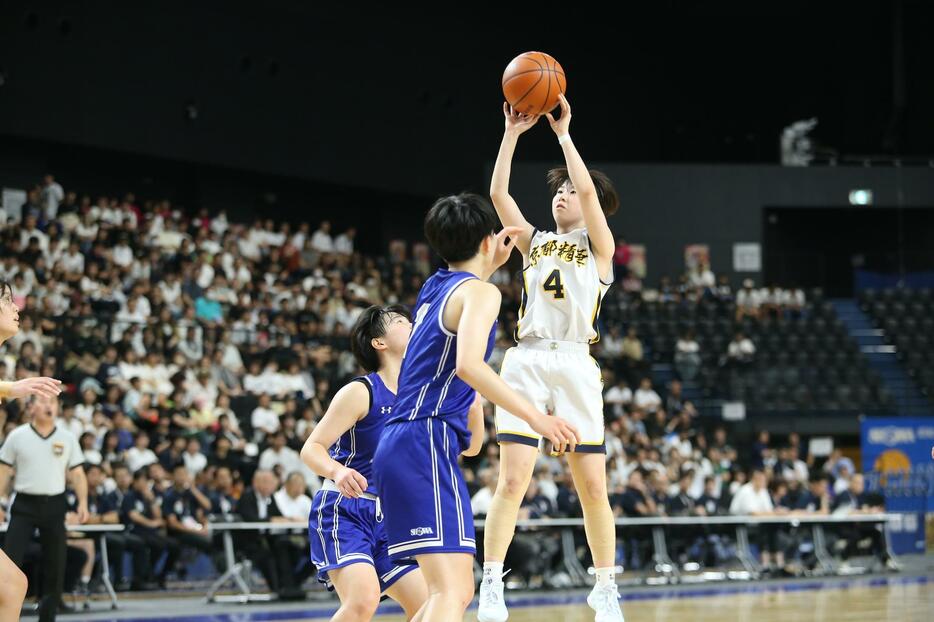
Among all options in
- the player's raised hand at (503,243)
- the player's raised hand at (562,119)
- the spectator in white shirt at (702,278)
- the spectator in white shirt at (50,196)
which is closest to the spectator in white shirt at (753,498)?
the spectator in white shirt at (702,278)

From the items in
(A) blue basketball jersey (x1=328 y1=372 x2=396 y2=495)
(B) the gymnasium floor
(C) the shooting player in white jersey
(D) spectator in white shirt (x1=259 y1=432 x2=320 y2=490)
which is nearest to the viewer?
(A) blue basketball jersey (x1=328 y1=372 x2=396 y2=495)

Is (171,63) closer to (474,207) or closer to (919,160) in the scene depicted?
(919,160)

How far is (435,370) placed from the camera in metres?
4.56

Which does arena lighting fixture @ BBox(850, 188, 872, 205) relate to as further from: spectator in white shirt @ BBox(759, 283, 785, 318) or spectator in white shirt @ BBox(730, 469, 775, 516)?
spectator in white shirt @ BBox(730, 469, 775, 516)

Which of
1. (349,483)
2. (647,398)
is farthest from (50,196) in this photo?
(349,483)

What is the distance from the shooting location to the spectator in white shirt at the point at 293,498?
12.5 meters

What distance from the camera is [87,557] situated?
11648 millimetres

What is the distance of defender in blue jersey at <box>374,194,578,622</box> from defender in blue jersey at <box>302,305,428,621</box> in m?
0.83

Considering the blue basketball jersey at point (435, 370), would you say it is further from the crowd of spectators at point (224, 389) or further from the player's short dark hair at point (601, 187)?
the crowd of spectators at point (224, 389)

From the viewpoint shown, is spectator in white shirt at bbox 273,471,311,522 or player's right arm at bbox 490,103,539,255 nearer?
player's right arm at bbox 490,103,539,255

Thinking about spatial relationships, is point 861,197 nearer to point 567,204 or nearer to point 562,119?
point 567,204

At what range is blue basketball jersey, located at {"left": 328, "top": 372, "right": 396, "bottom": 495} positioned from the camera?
5.51 metres

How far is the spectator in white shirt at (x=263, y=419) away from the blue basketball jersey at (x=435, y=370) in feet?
33.5

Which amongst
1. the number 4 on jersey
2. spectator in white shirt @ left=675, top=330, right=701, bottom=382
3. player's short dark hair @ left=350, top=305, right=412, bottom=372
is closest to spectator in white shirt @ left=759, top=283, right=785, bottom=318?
spectator in white shirt @ left=675, top=330, right=701, bottom=382
